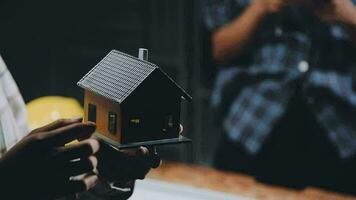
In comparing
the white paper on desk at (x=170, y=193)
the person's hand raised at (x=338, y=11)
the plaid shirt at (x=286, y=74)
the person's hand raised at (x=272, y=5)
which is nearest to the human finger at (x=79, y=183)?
the person's hand raised at (x=338, y=11)

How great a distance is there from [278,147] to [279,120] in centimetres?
20

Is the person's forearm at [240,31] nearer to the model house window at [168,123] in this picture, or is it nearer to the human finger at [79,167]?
the model house window at [168,123]

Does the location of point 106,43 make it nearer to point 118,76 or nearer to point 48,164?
point 118,76

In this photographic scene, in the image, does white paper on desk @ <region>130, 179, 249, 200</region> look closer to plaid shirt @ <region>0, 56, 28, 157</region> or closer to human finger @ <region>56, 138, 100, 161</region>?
plaid shirt @ <region>0, 56, 28, 157</region>

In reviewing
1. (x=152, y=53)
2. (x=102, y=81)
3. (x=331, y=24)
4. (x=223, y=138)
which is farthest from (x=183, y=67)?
(x=102, y=81)

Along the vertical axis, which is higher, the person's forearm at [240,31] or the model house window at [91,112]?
the person's forearm at [240,31]

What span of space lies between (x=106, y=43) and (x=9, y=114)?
295 cm

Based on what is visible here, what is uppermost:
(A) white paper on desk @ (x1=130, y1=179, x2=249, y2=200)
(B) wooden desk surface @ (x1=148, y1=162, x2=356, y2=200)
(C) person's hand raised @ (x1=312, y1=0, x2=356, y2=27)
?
(C) person's hand raised @ (x1=312, y1=0, x2=356, y2=27)

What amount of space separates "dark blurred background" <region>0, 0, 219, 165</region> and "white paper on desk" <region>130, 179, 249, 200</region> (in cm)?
21

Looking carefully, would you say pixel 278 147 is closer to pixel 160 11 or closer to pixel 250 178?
pixel 250 178

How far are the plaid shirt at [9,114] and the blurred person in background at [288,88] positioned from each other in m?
2.02

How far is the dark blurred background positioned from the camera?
4.12 m

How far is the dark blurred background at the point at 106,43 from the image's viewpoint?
4117 millimetres

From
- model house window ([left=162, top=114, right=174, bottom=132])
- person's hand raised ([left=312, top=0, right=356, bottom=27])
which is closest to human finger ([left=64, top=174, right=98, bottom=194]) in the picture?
model house window ([left=162, top=114, right=174, bottom=132])
